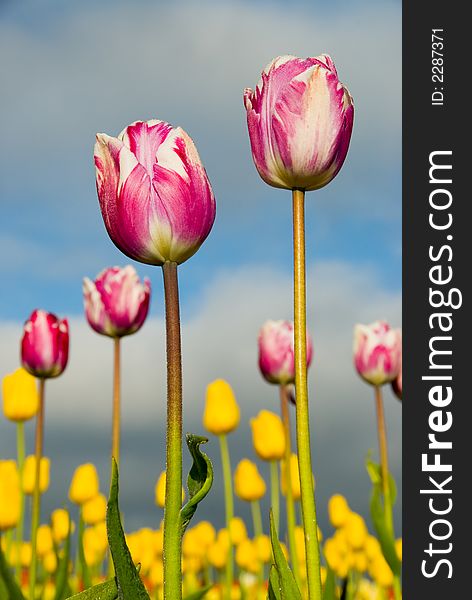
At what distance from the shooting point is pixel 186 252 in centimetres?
151

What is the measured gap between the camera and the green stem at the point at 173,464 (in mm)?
1396

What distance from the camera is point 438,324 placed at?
2549 mm

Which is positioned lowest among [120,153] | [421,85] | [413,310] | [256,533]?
[256,533]

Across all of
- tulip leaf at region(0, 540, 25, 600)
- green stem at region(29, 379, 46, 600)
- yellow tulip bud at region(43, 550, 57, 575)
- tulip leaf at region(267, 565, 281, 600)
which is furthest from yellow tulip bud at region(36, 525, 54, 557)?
tulip leaf at region(267, 565, 281, 600)

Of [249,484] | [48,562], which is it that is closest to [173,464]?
[249,484]

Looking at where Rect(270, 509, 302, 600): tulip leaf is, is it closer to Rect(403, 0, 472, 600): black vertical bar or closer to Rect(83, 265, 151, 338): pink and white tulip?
Rect(403, 0, 472, 600): black vertical bar

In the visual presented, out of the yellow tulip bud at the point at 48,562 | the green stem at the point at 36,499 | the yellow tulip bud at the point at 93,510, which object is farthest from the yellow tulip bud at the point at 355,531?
the green stem at the point at 36,499

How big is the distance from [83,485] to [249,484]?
0.98 m

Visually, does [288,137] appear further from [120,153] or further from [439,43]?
[439,43]

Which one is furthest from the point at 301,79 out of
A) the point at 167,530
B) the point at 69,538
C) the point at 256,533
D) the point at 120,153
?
the point at 256,533

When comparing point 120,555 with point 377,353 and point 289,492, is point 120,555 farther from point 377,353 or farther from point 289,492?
point 377,353

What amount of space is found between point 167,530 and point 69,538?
167 cm

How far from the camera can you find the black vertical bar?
2.42 m

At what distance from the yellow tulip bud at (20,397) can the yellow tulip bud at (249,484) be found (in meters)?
1.37
